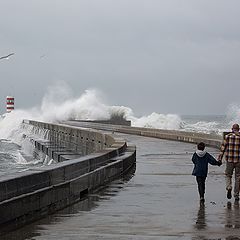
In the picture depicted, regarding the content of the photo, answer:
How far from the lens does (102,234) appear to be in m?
7.95

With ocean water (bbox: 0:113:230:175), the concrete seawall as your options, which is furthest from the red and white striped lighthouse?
the concrete seawall

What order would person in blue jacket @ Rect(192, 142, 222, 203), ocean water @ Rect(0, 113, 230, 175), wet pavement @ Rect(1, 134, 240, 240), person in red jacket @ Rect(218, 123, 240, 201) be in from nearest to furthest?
1. wet pavement @ Rect(1, 134, 240, 240)
2. person in blue jacket @ Rect(192, 142, 222, 203)
3. person in red jacket @ Rect(218, 123, 240, 201)
4. ocean water @ Rect(0, 113, 230, 175)

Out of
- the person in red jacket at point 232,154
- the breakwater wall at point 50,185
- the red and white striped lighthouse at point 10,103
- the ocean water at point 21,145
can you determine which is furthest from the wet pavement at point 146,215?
the red and white striped lighthouse at point 10,103

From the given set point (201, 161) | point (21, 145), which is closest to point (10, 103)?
point (21, 145)

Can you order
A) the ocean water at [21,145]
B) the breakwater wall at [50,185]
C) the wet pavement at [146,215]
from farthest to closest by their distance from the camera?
the ocean water at [21,145]
the breakwater wall at [50,185]
the wet pavement at [146,215]

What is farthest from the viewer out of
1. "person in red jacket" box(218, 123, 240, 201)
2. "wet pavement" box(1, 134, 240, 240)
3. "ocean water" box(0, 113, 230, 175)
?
"ocean water" box(0, 113, 230, 175)

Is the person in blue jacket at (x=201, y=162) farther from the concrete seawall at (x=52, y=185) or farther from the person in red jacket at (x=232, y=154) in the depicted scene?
the concrete seawall at (x=52, y=185)

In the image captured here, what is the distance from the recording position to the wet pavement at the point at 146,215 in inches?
314

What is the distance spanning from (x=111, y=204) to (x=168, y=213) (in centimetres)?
133

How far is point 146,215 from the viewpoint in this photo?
31.5ft

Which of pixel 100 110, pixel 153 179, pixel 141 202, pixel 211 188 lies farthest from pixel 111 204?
pixel 100 110

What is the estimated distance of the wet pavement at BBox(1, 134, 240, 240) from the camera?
7.99 metres

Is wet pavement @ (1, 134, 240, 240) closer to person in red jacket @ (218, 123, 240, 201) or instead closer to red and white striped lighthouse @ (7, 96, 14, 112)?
person in red jacket @ (218, 123, 240, 201)

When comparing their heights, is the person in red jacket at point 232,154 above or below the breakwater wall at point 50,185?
above
